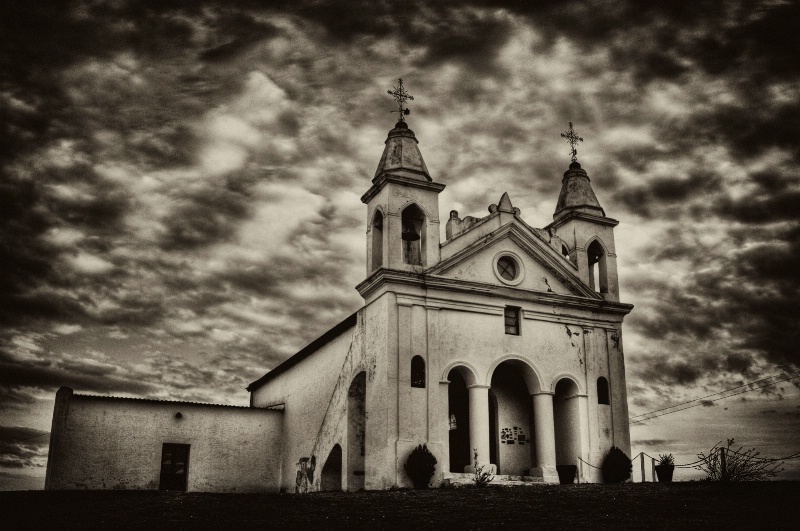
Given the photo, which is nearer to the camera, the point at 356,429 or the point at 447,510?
the point at 447,510

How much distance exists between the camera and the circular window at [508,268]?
25.1m

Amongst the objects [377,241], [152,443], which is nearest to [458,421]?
[377,241]

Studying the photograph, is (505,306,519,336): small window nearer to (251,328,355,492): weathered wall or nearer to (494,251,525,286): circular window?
(494,251,525,286): circular window

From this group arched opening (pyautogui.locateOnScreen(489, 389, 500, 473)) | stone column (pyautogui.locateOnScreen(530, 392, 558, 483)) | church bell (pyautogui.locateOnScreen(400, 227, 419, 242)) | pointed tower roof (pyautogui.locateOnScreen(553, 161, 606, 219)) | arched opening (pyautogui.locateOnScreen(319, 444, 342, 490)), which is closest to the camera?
stone column (pyautogui.locateOnScreen(530, 392, 558, 483))

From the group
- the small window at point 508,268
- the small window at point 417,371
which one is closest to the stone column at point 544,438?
the small window at point 508,268

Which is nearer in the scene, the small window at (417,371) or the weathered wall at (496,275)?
the small window at (417,371)

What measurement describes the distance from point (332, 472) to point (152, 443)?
7346mm

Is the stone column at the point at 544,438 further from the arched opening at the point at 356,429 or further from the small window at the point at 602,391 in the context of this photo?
the arched opening at the point at 356,429

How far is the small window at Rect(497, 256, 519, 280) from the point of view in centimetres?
2532

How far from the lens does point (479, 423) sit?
909 inches

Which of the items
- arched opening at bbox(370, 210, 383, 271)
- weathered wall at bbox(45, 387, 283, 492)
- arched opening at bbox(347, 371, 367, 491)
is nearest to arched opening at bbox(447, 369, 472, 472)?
arched opening at bbox(347, 371, 367, 491)

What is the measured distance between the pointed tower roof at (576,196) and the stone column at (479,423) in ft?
25.9

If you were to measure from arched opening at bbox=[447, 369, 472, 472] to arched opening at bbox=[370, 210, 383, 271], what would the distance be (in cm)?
430

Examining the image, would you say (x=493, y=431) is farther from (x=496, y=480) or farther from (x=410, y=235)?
(x=410, y=235)
